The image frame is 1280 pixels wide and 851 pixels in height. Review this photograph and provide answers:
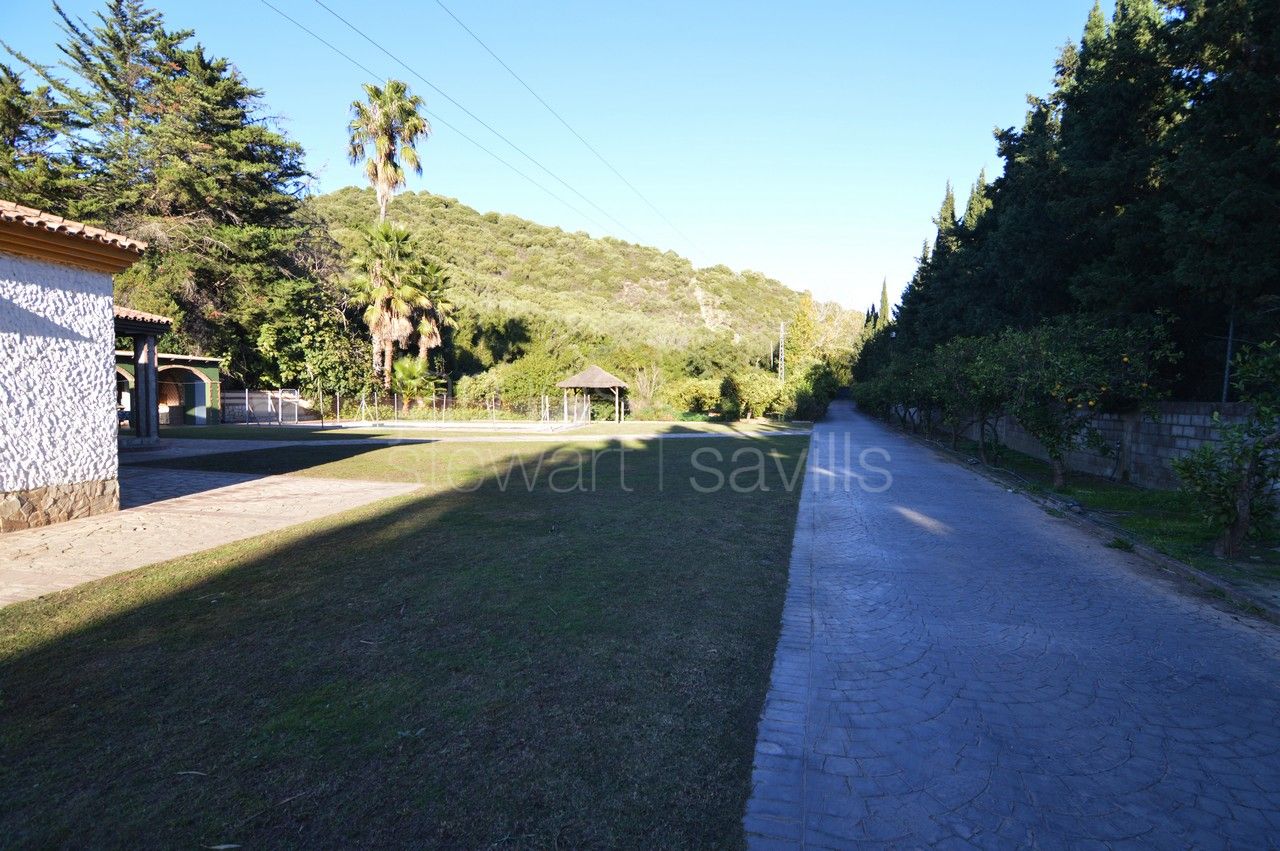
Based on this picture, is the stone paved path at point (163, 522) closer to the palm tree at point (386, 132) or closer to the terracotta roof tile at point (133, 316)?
the terracotta roof tile at point (133, 316)

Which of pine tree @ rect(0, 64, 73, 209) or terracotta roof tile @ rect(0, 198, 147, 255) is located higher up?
pine tree @ rect(0, 64, 73, 209)

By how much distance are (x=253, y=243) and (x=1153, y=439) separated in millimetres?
33812

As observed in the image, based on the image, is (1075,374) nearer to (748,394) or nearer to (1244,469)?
(1244,469)

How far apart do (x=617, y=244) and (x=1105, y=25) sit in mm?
65789

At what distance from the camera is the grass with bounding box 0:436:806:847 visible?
2.44m

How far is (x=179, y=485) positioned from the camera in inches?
414

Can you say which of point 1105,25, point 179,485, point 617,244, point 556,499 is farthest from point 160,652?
point 617,244

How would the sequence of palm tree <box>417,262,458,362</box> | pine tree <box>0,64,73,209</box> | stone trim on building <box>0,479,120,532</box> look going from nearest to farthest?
stone trim on building <box>0,479,120,532</box>, pine tree <box>0,64,73,209</box>, palm tree <box>417,262,458,362</box>

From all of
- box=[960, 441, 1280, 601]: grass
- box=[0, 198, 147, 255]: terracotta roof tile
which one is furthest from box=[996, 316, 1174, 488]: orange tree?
box=[0, 198, 147, 255]: terracotta roof tile

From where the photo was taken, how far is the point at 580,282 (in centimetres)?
6619

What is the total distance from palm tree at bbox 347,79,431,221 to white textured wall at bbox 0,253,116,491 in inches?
1061

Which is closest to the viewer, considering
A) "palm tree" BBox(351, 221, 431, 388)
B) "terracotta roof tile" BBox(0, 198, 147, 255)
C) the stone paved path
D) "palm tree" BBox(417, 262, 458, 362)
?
the stone paved path

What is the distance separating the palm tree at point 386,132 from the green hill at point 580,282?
979 cm

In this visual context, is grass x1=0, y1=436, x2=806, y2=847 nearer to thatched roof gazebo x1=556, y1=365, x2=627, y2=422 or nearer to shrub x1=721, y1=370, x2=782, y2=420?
thatched roof gazebo x1=556, y1=365, x2=627, y2=422
